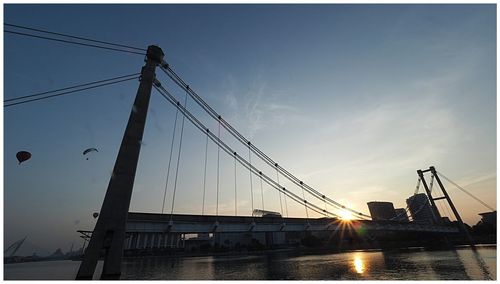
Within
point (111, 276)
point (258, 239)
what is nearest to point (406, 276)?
point (111, 276)

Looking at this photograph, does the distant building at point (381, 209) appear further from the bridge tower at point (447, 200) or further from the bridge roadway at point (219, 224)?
the bridge roadway at point (219, 224)

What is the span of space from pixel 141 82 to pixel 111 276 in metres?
19.5

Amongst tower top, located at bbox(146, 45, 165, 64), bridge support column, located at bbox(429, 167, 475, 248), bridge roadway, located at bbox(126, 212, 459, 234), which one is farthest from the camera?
bridge support column, located at bbox(429, 167, 475, 248)

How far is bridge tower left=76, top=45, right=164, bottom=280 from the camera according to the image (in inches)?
836

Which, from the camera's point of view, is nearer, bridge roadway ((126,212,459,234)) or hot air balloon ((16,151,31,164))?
hot air balloon ((16,151,31,164))

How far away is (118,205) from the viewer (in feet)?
75.7

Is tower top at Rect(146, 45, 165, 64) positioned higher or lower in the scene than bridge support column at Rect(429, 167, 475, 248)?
higher

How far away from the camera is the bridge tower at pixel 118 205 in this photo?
21234mm

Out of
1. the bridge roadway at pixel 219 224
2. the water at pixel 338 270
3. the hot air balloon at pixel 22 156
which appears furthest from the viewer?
the bridge roadway at pixel 219 224

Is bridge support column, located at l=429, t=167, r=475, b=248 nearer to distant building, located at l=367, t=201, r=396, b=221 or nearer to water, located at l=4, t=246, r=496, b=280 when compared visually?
water, located at l=4, t=246, r=496, b=280

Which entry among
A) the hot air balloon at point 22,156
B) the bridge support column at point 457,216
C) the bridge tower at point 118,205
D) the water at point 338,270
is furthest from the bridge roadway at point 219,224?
the bridge support column at point 457,216

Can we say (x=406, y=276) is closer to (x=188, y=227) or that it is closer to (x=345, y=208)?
(x=188, y=227)

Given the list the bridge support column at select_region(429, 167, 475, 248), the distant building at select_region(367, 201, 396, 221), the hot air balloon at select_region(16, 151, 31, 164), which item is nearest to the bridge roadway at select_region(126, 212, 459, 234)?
the hot air balloon at select_region(16, 151, 31, 164)

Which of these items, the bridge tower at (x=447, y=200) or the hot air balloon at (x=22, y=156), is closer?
the hot air balloon at (x=22, y=156)
